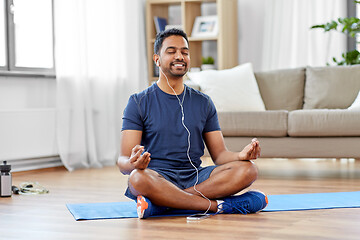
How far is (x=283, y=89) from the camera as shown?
4609mm

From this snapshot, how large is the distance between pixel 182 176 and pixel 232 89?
189cm

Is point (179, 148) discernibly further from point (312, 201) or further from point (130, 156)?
point (312, 201)

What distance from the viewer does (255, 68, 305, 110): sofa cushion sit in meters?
4.59

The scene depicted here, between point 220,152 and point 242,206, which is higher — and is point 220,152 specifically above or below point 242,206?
above

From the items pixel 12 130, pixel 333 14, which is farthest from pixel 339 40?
pixel 12 130

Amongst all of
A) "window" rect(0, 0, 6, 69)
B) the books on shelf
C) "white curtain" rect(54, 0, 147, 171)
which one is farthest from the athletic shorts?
the books on shelf

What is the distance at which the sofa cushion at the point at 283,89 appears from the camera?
181 inches

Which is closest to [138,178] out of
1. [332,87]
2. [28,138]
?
[28,138]

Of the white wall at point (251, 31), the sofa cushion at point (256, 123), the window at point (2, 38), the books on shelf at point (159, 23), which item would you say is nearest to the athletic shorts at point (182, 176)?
the sofa cushion at point (256, 123)

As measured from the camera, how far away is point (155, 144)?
2.67m

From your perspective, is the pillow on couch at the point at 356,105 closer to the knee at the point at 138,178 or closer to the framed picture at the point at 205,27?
the framed picture at the point at 205,27

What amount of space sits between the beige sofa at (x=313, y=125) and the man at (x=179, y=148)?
128cm

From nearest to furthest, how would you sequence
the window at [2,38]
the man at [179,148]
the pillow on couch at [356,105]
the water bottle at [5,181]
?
the man at [179,148] < the water bottle at [5,181] < the pillow on couch at [356,105] < the window at [2,38]

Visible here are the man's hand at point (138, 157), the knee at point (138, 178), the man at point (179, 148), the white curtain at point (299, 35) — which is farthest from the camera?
the white curtain at point (299, 35)
